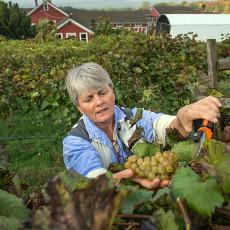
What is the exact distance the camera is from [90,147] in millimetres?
2809

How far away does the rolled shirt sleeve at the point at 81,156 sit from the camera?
2.43 meters

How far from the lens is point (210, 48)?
20.7 ft

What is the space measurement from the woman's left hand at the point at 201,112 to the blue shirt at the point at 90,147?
0.21m

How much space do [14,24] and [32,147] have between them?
4985cm

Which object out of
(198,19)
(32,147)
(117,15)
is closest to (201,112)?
(32,147)

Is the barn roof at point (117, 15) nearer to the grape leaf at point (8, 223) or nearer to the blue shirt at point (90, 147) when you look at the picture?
the blue shirt at point (90, 147)

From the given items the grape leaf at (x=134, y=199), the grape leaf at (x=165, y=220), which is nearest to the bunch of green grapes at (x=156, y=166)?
the grape leaf at (x=134, y=199)

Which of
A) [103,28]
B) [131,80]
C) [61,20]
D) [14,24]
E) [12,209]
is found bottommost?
[61,20]

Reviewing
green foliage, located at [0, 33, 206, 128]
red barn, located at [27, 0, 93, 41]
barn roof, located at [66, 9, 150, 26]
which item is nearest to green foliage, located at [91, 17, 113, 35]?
green foliage, located at [0, 33, 206, 128]

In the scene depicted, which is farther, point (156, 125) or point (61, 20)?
point (61, 20)

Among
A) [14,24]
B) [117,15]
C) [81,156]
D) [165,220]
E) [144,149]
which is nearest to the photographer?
[165,220]

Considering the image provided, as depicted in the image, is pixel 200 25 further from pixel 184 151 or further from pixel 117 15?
pixel 117 15

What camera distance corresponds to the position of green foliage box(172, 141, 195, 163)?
68.3 inches

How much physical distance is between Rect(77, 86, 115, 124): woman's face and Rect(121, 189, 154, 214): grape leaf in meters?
1.70
